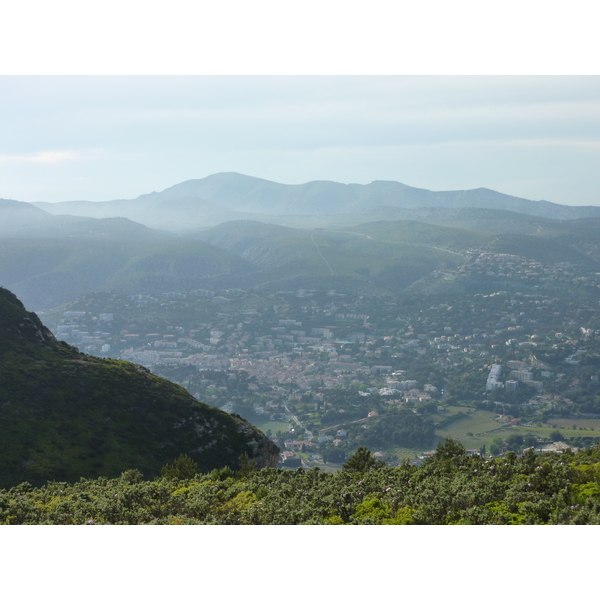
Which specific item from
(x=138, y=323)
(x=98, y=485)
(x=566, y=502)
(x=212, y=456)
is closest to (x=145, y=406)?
(x=212, y=456)

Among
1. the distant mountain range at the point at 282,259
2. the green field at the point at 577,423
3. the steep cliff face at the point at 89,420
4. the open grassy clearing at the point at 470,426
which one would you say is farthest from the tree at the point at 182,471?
the distant mountain range at the point at 282,259

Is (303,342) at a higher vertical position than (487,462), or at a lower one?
lower

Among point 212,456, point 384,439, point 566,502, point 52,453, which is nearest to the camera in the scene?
point 566,502

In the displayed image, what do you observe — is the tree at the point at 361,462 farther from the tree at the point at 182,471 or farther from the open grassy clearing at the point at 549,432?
the open grassy clearing at the point at 549,432

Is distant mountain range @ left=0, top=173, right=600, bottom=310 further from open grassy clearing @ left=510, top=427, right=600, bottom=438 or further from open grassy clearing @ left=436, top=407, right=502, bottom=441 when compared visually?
open grassy clearing @ left=510, top=427, right=600, bottom=438

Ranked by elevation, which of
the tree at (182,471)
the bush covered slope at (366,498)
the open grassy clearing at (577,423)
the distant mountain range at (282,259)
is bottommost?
the open grassy clearing at (577,423)

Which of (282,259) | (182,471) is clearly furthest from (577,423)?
(282,259)

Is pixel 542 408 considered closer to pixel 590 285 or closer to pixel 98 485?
pixel 98 485

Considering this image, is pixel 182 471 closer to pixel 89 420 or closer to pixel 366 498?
pixel 89 420
